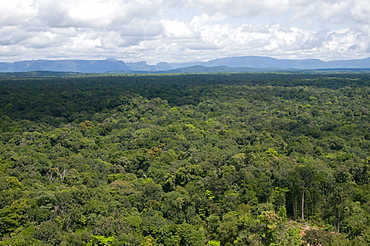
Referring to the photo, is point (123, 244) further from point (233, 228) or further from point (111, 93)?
point (111, 93)

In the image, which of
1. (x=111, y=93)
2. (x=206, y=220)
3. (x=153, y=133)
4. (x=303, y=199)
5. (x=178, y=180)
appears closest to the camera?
(x=206, y=220)

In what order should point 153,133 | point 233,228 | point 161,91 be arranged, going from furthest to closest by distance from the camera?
1. point 161,91
2. point 153,133
3. point 233,228

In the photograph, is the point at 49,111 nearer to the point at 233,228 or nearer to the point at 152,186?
the point at 152,186

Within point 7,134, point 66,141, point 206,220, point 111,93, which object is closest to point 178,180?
point 206,220

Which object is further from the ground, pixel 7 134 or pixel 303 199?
pixel 7 134

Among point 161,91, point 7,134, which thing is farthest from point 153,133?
point 161,91

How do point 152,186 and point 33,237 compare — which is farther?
point 152,186
